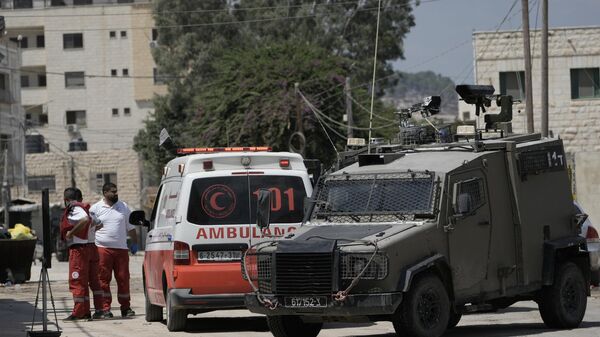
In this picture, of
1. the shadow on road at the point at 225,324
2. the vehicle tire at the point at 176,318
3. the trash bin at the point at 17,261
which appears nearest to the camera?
the vehicle tire at the point at 176,318

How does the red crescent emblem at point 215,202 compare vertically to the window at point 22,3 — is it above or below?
below

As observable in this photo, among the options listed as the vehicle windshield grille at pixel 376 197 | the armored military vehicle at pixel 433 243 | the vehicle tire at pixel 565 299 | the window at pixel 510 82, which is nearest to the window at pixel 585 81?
the window at pixel 510 82

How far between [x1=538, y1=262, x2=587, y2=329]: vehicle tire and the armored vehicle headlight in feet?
10.5

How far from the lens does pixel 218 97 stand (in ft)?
189

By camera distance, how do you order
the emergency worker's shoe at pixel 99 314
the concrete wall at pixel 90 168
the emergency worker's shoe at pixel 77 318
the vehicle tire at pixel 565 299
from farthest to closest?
the concrete wall at pixel 90 168 → the emergency worker's shoe at pixel 99 314 → the emergency worker's shoe at pixel 77 318 → the vehicle tire at pixel 565 299

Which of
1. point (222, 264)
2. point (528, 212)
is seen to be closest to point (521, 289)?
point (528, 212)

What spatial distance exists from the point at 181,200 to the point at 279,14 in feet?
198

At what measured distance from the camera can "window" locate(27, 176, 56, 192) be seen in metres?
86.4

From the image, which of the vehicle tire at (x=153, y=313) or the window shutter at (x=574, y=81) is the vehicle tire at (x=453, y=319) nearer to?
the vehicle tire at (x=153, y=313)

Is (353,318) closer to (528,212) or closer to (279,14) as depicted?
(528,212)

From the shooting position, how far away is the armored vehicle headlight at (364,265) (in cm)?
1420

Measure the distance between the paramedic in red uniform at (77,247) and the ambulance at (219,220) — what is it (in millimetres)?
1988

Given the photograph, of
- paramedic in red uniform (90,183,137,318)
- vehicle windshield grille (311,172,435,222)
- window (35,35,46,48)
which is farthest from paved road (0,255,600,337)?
window (35,35,46,48)

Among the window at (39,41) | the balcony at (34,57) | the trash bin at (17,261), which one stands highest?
the window at (39,41)
